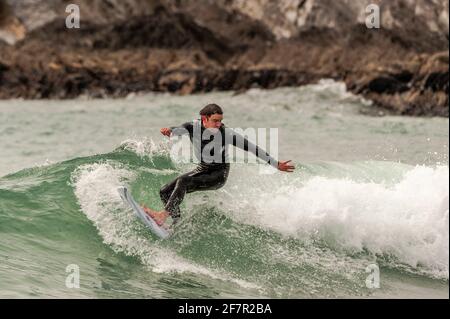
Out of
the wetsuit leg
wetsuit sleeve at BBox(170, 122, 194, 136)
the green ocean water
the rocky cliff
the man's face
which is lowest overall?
the green ocean water

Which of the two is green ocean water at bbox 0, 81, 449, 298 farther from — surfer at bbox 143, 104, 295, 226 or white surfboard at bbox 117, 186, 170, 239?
surfer at bbox 143, 104, 295, 226

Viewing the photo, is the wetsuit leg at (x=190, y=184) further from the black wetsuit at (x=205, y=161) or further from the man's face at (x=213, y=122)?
the man's face at (x=213, y=122)

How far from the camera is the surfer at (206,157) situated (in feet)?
25.5

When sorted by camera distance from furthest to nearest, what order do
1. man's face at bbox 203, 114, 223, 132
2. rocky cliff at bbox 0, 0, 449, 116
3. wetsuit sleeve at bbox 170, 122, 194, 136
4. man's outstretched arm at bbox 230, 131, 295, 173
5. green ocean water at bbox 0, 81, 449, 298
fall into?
rocky cliff at bbox 0, 0, 449, 116 < wetsuit sleeve at bbox 170, 122, 194, 136 < man's outstretched arm at bbox 230, 131, 295, 173 < man's face at bbox 203, 114, 223, 132 < green ocean water at bbox 0, 81, 449, 298

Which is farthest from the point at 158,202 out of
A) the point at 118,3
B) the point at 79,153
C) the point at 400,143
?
the point at 118,3

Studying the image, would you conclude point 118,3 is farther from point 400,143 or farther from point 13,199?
point 13,199

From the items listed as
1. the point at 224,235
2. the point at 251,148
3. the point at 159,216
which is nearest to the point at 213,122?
the point at 251,148

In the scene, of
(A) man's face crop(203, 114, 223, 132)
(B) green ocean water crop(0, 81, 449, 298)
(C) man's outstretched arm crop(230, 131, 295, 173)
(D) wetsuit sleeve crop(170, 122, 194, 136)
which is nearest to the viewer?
(B) green ocean water crop(0, 81, 449, 298)

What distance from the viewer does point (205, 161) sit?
26.4ft

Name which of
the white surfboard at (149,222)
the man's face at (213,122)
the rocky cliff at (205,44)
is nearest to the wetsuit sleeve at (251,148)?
the man's face at (213,122)

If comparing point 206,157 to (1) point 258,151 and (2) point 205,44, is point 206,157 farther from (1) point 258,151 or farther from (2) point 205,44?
(2) point 205,44

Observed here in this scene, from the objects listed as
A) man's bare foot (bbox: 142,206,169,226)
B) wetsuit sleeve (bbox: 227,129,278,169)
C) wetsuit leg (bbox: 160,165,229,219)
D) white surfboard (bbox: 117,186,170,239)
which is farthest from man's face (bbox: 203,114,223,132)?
white surfboard (bbox: 117,186,170,239)

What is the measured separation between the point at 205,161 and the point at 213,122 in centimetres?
55

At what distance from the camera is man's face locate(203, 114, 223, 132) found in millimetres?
7662
